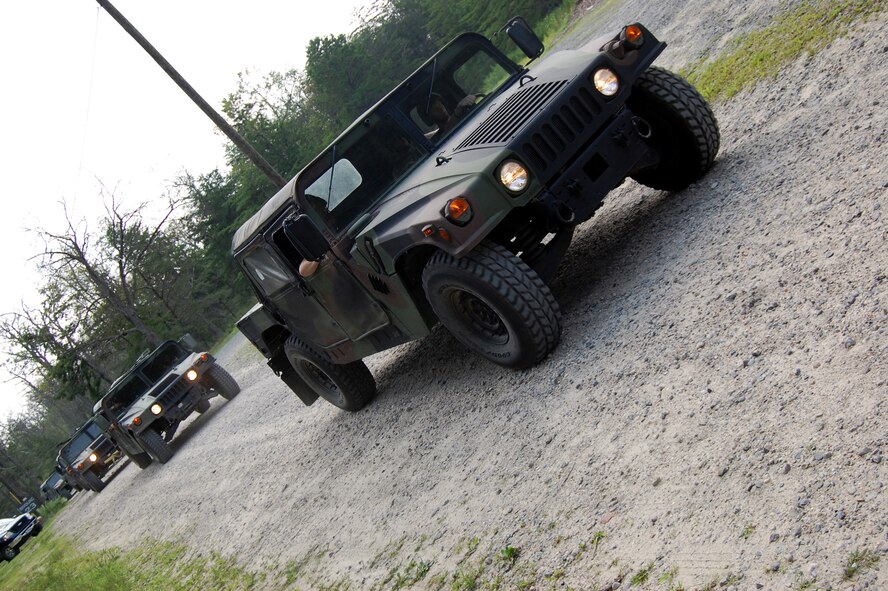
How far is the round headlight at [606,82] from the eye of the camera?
16.8 ft

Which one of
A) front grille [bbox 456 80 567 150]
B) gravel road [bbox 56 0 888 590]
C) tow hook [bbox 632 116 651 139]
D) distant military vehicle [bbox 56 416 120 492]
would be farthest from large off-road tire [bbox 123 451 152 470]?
tow hook [bbox 632 116 651 139]

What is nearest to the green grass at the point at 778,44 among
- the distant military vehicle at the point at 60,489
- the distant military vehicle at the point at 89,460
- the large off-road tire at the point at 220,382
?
the large off-road tire at the point at 220,382

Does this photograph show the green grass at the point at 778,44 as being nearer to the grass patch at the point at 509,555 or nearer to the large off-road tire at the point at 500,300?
the large off-road tire at the point at 500,300

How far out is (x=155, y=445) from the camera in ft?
44.3

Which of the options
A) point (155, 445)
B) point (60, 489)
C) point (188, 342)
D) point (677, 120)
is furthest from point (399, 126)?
point (60, 489)

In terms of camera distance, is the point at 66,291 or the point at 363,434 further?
the point at 66,291

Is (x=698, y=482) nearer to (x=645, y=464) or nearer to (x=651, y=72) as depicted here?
(x=645, y=464)

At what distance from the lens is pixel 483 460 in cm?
455

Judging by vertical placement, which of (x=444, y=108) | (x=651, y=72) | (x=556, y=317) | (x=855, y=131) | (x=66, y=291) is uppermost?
(x=66, y=291)

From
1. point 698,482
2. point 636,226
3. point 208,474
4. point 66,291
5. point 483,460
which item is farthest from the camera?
point 66,291

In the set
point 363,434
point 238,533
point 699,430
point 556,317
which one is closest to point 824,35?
point 556,317

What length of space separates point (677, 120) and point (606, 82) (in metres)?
0.74

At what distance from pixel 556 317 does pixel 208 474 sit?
6.86 meters

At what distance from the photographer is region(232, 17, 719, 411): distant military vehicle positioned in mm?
4688
